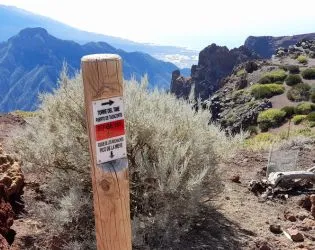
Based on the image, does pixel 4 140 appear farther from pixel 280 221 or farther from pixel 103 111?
Result: pixel 103 111

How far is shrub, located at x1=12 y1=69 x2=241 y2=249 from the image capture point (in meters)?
5.19

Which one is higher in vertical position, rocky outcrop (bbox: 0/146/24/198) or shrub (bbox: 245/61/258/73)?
rocky outcrop (bbox: 0/146/24/198)

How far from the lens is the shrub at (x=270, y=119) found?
25562 mm

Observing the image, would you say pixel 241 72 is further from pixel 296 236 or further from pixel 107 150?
pixel 107 150

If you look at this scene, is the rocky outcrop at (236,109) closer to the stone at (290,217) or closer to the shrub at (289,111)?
the shrub at (289,111)

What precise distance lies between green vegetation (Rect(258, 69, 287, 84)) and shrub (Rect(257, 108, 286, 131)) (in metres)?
9.55

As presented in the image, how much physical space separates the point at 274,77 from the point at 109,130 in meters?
34.2

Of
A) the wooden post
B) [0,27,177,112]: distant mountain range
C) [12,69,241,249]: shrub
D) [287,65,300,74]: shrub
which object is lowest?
[0,27,177,112]: distant mountain range

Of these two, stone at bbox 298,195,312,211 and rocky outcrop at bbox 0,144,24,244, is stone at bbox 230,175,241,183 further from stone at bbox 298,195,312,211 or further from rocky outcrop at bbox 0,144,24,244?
rocky outcrop at bbox 0,144,24,244

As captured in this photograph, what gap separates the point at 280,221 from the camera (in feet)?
21.0

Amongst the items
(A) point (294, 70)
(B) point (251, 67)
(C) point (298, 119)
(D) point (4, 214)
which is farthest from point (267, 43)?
(D) point (4, 214)

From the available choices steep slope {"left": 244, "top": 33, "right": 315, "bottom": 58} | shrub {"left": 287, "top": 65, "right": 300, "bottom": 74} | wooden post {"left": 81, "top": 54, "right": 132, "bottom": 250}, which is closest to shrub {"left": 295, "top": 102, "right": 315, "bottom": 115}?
shrub {"left": 287, "top": 65, "right": 300, "bottom": 74}

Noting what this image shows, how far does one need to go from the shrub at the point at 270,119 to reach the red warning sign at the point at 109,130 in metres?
22.9

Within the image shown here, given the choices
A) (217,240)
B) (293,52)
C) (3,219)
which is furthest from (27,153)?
(293,52)
